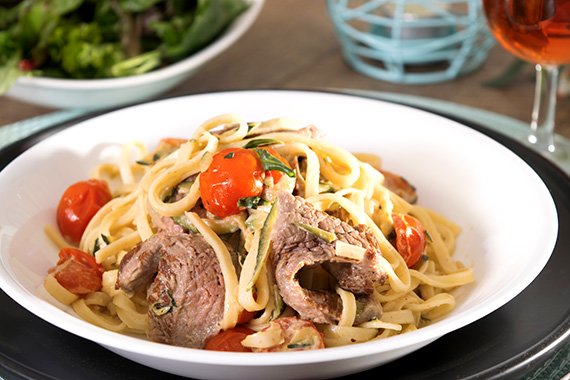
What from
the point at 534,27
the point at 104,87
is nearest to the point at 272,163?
the point at 534,27

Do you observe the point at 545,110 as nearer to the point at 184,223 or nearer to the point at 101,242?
the point at 184,223

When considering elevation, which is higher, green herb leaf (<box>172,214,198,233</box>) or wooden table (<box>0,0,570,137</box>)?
green herb leaf (<box>172,214,198,233</box>)

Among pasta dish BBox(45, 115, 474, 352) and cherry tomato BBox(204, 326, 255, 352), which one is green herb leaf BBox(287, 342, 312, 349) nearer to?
pasta dish BBox(45, 115, 474, 352)

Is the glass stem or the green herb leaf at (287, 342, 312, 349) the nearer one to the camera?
the green herb leaf at (287, 342, 312, 349)

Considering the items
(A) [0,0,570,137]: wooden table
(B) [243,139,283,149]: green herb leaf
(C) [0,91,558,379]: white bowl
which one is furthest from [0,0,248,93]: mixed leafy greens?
(B) [243,139,283,149]: green herb leaf

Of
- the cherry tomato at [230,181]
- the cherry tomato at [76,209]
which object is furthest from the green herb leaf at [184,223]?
the cherry tomato at [76,209]

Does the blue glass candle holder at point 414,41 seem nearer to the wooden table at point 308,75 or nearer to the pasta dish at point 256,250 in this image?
the wooden table at point 308,75

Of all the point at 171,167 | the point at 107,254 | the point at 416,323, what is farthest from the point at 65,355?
the point at 416,323

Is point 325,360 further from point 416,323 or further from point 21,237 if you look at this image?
point 21,237
